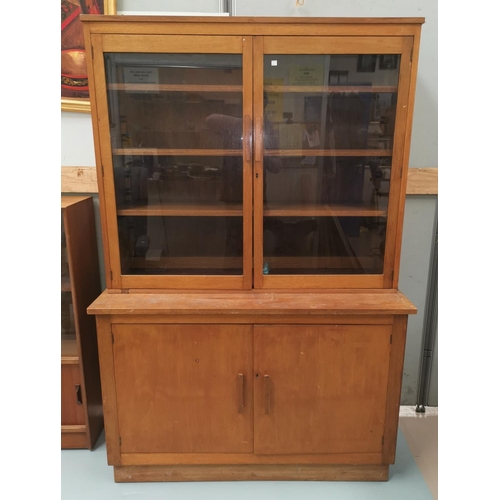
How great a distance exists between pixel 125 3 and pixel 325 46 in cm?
99

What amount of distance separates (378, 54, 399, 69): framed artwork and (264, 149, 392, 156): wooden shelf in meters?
0.32

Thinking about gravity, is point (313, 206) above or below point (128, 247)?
above

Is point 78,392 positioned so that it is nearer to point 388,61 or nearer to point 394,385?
point 394,385

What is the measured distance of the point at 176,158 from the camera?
169 centimetres

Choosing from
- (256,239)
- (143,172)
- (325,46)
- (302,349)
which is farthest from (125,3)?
(302,349)

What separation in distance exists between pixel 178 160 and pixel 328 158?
0.64m

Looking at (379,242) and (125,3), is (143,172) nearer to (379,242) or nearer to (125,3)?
(125,3)

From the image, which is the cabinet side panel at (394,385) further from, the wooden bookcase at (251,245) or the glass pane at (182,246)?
the glass pane at (182,246)

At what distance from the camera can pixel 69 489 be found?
5.58ft

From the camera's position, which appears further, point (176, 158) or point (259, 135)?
point (176, 158)

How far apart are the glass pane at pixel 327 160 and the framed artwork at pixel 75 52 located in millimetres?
915

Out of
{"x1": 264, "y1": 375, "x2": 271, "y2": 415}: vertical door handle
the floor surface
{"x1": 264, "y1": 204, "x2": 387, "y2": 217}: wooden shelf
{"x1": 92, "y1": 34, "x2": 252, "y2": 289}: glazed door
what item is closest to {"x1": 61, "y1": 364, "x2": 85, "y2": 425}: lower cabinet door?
the floor surface

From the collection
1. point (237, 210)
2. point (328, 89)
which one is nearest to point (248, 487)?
point (237, 210)

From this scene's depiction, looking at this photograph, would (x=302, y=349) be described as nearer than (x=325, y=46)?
No
